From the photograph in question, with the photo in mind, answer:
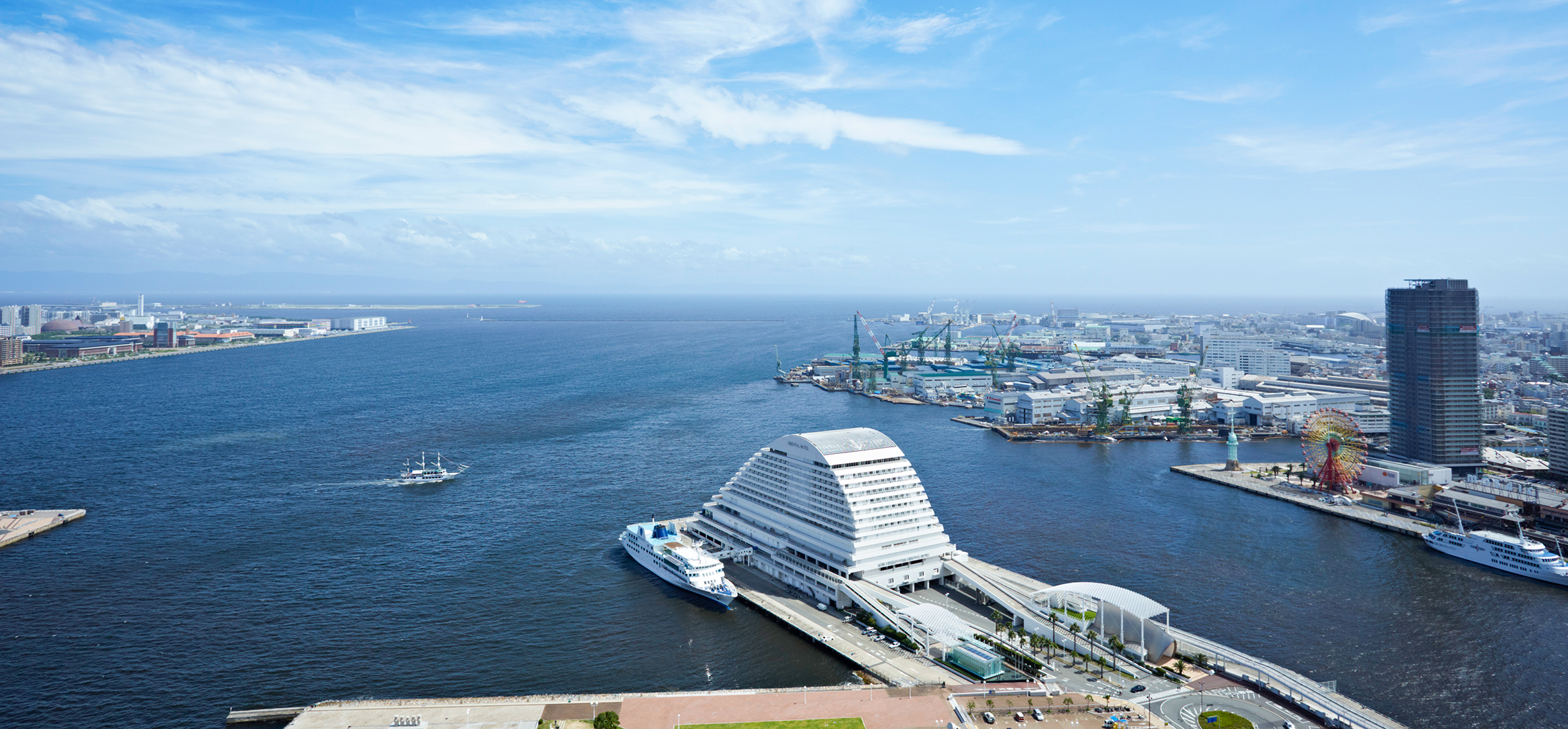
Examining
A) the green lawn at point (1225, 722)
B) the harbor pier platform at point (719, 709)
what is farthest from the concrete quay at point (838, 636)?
the green lawn at point (1225, 722)

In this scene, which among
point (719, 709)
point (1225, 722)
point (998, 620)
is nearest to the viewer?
point (1225, 722)

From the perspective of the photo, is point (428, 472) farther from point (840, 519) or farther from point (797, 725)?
point (797, 725)

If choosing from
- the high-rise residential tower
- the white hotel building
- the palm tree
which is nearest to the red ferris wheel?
the high-rise residential tower

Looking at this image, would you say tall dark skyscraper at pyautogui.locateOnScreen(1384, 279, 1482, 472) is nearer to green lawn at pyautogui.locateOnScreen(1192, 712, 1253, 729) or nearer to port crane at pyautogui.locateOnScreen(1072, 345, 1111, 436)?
port crane at pyautogui.locateOnScreen(1072, 345, 1111, 436)

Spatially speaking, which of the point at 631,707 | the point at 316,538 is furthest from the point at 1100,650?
the point at 316,538

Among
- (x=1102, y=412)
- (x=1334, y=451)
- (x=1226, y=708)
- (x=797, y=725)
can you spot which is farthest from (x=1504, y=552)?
(x=1102, y=412)

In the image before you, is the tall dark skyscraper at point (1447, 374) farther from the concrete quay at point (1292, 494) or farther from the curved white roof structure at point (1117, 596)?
the curved white roof structure at point (1117, 596)
